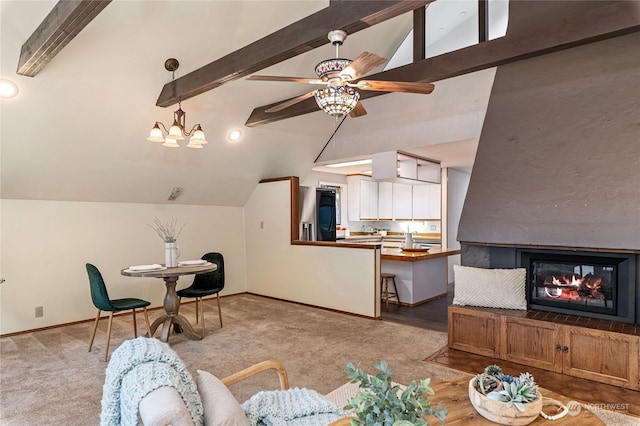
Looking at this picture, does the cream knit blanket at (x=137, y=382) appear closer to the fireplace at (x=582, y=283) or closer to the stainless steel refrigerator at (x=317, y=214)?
the fireplace at (x=582, y=283)

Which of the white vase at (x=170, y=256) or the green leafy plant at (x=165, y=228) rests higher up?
the green leafy plant at (x=165, y=228)

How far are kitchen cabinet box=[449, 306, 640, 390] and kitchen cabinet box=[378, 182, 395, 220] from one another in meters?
4.46

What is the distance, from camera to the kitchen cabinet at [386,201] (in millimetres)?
8078

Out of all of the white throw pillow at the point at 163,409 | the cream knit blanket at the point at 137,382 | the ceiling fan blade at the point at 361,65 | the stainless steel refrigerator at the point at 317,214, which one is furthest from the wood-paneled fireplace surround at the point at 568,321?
the stainless steel refrigerator at the point at 317,214

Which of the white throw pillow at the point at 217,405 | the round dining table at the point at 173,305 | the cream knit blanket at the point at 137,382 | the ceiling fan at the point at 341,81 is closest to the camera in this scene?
the cream knit blanket at the point at 137,382

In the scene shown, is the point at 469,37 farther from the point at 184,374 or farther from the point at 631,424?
the point at 184,374

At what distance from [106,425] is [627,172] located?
12.3 feet

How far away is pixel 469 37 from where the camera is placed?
5.34 meters

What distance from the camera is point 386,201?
818 centimetres

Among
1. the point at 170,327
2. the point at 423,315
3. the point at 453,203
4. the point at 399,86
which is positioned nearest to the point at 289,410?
the point at 399,86

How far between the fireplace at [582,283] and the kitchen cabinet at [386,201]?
4.36 metres

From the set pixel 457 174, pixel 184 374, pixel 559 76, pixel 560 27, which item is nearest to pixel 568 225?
pixel 559 76

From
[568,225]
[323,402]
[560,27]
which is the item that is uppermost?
[560,27]

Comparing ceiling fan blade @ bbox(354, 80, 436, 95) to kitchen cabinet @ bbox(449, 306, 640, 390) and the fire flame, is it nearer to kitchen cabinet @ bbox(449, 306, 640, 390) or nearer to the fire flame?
kitchen cabinet @ bbox(449, 306, 640, 390)
